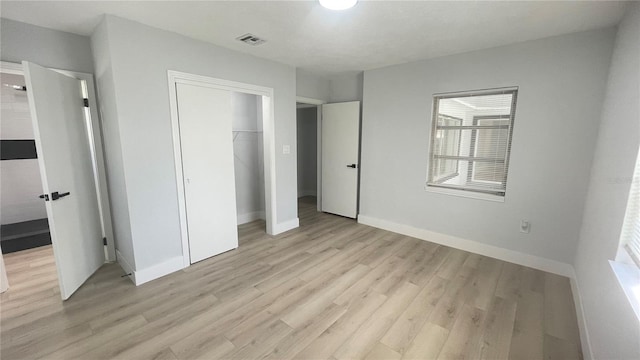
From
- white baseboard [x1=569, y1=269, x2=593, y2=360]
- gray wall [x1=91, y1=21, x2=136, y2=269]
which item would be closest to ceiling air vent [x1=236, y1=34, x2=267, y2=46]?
gray wall [x1=91, y1=21, x2=136, y2=269]

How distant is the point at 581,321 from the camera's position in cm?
193

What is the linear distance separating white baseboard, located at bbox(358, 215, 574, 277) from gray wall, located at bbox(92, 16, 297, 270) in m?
2.95

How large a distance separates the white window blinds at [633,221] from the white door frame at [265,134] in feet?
10.9

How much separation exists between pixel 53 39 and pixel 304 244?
340 centimetres

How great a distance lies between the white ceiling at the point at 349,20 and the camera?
1989 mm

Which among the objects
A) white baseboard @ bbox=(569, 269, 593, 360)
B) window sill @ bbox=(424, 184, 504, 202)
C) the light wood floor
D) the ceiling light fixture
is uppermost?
the ceiling light fixture

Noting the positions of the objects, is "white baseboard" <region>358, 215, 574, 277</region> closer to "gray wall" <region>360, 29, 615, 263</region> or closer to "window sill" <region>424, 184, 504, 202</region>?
"gray wall" <region>360, 29, 615, 263</region>

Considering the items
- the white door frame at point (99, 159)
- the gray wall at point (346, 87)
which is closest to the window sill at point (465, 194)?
the gray wall at point (346, 87)

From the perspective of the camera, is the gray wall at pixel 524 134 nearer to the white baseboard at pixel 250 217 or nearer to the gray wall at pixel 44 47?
the white baseboard at pixel 250 217

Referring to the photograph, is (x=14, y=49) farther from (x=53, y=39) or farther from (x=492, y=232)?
(x=492, y=232)

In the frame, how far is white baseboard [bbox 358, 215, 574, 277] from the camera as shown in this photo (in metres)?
2.75

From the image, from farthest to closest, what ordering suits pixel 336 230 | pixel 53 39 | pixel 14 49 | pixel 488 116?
1. pixel 336 230
2. pixel 488 116
3. pixel 53 39
4. pixel 14 49

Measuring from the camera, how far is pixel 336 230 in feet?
13.3

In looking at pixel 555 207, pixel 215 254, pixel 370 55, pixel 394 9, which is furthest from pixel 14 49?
pixel 555 207
